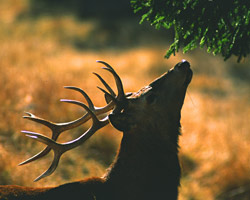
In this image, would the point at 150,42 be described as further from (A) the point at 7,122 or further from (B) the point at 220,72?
(A) the point at 7,122

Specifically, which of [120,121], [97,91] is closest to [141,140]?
[120,121]

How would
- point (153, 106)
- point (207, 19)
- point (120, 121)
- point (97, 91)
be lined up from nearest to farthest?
1. point (207, 19)
2. point (120, 121)
3. point (153, 106)
4. point (97, 91)

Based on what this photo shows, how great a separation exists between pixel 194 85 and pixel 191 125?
12.1 feet

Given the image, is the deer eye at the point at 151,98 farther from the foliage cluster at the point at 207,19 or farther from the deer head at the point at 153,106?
the foliage cluster at the point at 207,19

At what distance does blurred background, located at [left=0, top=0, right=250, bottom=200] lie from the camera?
6.03 metres

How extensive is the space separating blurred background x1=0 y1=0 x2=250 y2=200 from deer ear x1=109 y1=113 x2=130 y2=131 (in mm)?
1754

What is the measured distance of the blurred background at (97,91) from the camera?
19.8ft

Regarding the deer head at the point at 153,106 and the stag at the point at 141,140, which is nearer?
the stag at the point at 141,140

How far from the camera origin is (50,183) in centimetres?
530

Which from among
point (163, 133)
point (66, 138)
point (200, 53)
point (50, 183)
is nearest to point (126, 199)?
point (163, 133)

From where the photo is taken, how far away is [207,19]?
12.6ft

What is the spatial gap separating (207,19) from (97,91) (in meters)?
4.58

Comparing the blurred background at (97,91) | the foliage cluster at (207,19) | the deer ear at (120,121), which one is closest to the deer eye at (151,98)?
the deer ear at (120,121)

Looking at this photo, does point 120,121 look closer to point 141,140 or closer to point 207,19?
point 141,140
